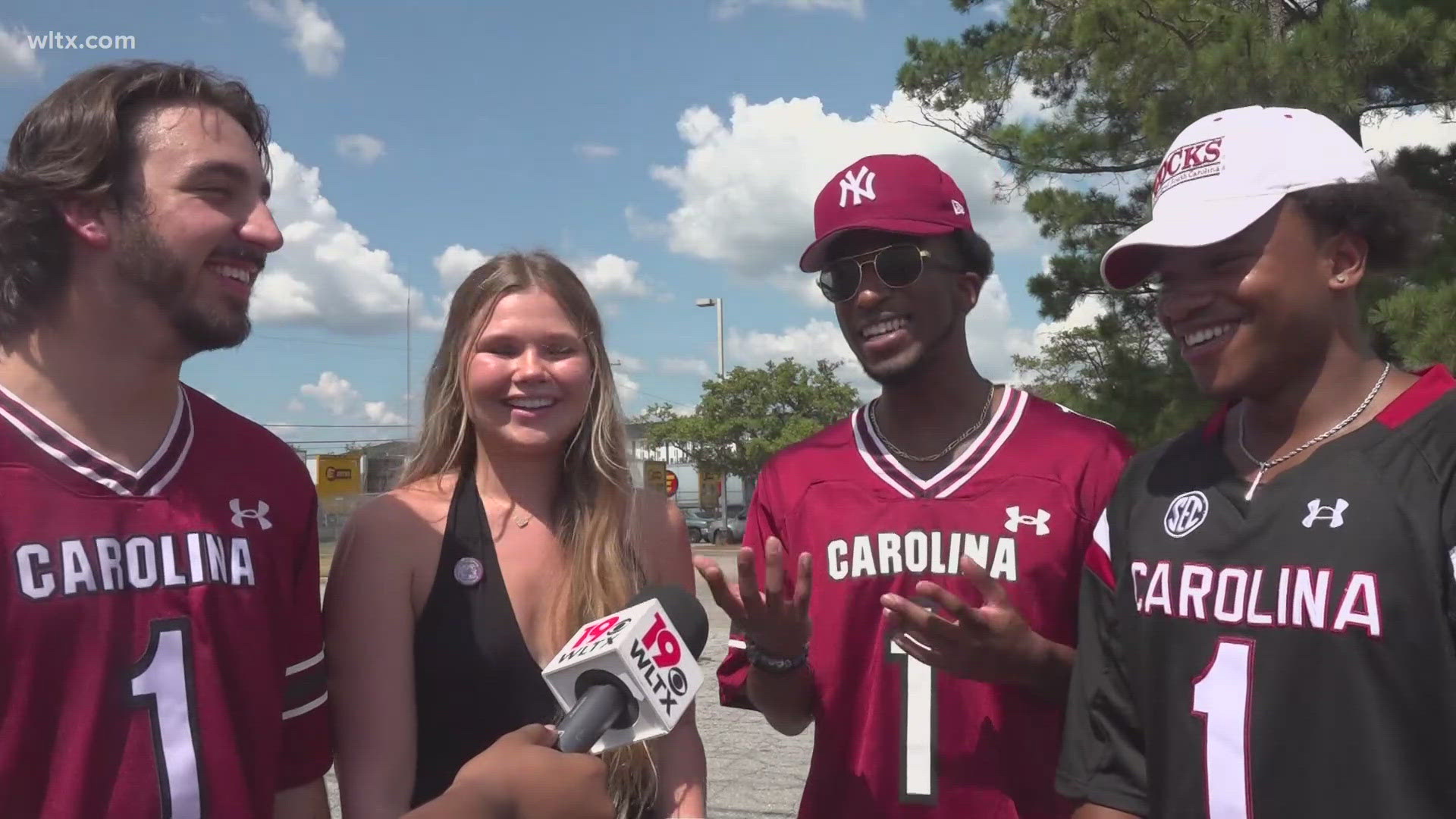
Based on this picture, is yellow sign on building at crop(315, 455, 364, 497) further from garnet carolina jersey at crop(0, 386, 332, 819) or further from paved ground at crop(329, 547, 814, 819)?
garnet carolina jersey at crop(0, 386, 332, 819)

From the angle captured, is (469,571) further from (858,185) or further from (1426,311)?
(1426,311)

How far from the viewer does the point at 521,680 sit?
2.68 metres

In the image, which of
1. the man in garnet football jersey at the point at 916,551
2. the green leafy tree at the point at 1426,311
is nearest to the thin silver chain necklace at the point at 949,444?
the man in garnet football jersey at the point at 916,551

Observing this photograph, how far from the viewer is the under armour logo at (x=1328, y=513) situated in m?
2.07

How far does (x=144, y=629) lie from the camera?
222cm

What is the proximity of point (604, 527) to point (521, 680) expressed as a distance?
438 mm

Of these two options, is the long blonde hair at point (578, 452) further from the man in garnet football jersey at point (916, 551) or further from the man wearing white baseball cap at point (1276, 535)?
the man wearing white baseball cap at point (1276, 535)

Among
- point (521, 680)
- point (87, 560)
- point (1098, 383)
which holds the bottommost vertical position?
point (521, 680)

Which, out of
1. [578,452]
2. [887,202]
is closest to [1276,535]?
[887,202]

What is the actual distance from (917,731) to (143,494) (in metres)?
1.83

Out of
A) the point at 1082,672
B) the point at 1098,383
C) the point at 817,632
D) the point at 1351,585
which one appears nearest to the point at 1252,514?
the point at 1351,585

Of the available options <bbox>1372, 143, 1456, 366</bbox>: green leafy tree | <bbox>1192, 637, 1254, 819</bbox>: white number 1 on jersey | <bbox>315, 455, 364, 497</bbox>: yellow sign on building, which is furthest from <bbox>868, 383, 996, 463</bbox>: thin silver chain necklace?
<bbox>315, 455, 364, 497</bbox>: yellow sign on building

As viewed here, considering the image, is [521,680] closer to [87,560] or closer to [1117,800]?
[87,560]

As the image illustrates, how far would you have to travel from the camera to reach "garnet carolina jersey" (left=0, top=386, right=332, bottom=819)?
6.93ft
